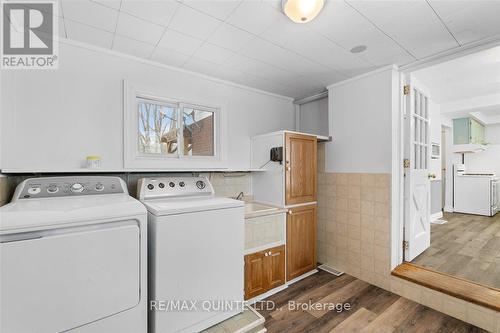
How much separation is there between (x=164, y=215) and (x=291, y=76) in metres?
2.14

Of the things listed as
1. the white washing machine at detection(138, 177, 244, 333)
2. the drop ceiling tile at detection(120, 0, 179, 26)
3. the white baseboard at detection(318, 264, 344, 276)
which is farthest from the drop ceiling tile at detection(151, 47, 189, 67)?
the white baseboard at detection(318, 264, 344, 276)

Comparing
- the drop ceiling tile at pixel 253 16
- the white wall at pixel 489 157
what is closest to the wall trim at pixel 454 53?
the drop ceiling tile at pixel 253 16

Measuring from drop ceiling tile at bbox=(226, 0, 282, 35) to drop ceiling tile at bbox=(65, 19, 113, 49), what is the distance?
1.06 meters

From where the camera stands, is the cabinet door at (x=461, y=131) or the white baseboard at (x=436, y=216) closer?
the white baseboard at (x=436, y=216)

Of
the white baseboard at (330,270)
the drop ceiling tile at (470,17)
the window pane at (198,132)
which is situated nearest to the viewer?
the drop ceiling tile at (470,17)

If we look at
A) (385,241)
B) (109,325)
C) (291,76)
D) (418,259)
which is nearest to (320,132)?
(291,76)

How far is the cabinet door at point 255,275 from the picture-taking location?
2.17m

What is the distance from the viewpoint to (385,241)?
95.0 inches

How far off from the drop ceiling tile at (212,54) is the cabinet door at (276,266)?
79.0 inches

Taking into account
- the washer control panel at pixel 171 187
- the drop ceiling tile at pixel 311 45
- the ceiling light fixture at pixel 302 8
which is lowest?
the washer control panel at pixel 171 187

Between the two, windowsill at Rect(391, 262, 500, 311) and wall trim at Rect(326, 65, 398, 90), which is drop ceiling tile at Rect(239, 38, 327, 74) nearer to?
wall trim at Rect(326, 65, 398, 90)

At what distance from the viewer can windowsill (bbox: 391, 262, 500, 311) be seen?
1865 millimetres

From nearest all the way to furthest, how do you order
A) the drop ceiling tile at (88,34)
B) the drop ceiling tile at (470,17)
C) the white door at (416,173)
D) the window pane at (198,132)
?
the drop ceiling tile at (470,17), the drop ceiling tile at (88,34), the white door at (416,173), the window pane at (198,132)

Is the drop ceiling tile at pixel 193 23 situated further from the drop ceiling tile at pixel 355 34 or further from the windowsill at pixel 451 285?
the windowsill at pixel 451 285
